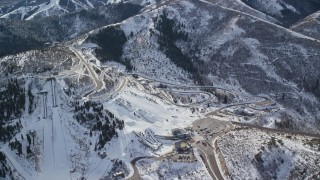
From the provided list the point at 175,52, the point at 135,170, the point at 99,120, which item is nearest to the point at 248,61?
the point at 175,52

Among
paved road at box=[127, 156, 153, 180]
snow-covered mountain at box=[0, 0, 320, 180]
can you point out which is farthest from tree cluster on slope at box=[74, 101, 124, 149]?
paved road at box=[127, 156, 153, 180]

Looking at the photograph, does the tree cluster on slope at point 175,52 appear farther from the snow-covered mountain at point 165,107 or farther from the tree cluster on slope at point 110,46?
the tree cluster on slope at point 110,46

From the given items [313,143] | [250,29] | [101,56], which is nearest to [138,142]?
[313,143]

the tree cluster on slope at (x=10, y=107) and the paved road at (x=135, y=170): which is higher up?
the paved road at (x=135, y=170)

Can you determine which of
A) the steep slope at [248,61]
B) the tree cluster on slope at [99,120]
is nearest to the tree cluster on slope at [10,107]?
the tree cluster on slope at [99,120]

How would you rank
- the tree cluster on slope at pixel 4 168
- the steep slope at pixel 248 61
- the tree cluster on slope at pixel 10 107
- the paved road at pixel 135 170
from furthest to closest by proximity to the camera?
the steep slope at pixel 248 61 < the tree cluster on slope at pixel 10 107 < the tree cluster on slope at pixel 4 168 < the paved road at pixel 135 170

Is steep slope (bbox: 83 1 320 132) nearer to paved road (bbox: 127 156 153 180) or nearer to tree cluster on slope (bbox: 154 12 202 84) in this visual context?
tree cluster on slope (bbox: 154 12 202 84)

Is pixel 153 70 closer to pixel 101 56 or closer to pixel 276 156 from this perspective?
pixel 101 56

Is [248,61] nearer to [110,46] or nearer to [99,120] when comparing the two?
[110,46]
